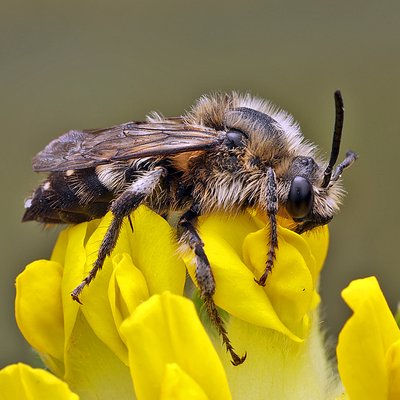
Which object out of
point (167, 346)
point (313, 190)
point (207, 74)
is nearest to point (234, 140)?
point (313, 190)

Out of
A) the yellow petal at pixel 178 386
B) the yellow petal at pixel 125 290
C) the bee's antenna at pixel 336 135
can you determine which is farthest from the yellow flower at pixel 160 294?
the yellow petal at pixel 178 386

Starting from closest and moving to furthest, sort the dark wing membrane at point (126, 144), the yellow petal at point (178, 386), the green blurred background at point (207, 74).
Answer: the yellow petal at point (178, 386) < the dark wing membrane at point (126, 144) < the green blurred background at point (207, 74)

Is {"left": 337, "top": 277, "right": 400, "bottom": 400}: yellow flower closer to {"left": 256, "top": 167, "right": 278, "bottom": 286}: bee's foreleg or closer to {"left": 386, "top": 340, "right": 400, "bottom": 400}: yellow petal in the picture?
{"left": 386, "top": 340, "right": 400, "bottom": 400}: yellow petal

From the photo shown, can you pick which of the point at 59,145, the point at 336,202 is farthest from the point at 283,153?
the point at 59,145

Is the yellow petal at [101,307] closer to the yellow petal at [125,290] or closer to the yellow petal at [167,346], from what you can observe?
the yellow petal at [125,290]

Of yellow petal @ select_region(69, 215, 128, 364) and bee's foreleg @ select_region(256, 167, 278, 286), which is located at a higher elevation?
bee's foreleg @ select_region(256, 167, 278, 286)

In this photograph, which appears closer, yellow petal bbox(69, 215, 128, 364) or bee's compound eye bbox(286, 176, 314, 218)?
yellow petal bbox(69, 215, 128, 364)

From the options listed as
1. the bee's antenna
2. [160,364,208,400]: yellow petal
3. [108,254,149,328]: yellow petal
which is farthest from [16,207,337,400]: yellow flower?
[160,364,208,400]: yellow petal
